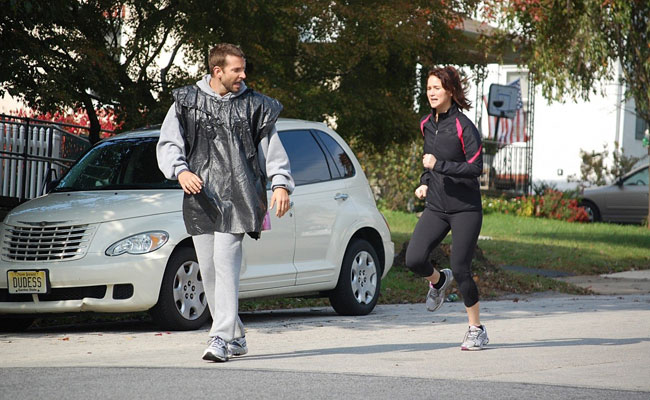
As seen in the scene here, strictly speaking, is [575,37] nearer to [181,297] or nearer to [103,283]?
[181,297]

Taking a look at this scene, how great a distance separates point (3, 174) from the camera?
1346cm

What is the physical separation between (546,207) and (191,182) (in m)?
22.4

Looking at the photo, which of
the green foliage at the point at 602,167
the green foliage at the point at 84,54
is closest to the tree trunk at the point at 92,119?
the green foliage at the point at 84,54

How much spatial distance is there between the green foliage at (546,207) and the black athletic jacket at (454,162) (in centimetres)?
2062

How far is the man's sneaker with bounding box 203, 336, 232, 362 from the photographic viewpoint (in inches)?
261

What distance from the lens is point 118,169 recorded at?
381 inches

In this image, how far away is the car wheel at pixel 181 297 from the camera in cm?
864

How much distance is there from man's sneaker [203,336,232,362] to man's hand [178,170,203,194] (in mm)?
907

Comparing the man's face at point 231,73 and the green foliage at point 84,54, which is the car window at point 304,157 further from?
the man's face at point 231,73

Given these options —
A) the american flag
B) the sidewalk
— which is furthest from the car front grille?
the american flag

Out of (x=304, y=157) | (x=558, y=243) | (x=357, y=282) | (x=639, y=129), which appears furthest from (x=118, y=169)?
(x=639, y=129)

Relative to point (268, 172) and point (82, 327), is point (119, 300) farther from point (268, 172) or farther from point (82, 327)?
point (268, 172)

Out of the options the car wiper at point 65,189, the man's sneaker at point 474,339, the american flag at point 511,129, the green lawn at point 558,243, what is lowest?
the green lawn at point 558,243

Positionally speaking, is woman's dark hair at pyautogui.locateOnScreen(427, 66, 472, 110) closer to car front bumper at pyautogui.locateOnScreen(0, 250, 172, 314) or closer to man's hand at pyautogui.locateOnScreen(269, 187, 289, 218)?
man's hand at pyautogui.locateOnScreen(269, 187, 289, 218)
